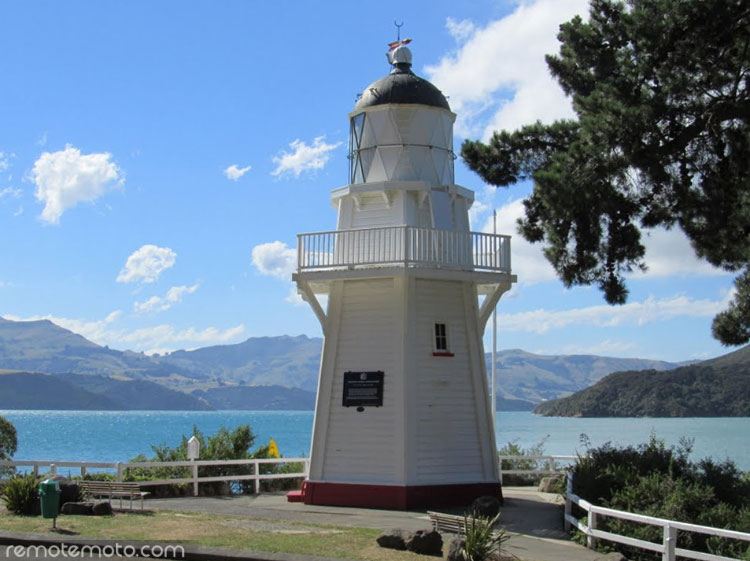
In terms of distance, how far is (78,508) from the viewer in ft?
54.4

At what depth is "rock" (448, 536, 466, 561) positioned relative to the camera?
12.6 m

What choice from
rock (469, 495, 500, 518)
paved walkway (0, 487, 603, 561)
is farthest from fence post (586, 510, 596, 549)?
rock (469, 495, 500, 518)

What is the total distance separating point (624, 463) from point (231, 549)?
7667 millimetres

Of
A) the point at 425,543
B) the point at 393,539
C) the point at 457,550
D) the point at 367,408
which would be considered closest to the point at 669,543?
the point at 457,550

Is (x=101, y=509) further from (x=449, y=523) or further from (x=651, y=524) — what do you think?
(x=651, y=524)

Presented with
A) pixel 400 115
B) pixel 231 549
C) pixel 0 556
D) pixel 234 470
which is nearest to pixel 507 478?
pixel 234 470

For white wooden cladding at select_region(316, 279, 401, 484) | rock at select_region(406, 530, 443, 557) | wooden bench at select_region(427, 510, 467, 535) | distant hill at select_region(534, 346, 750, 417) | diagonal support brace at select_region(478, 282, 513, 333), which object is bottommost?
→ rock at select_region(406, 530, 443, 557)

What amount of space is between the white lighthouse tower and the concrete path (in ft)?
2.67

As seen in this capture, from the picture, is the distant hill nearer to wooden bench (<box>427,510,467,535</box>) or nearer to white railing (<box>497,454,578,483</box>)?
white railing (<box>497,454,578,483</box>)

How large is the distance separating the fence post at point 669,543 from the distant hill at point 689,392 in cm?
11952

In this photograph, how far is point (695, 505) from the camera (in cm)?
1471

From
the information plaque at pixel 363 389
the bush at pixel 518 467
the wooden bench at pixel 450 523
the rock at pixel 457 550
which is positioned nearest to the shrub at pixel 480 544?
the rock at pixel 457 550

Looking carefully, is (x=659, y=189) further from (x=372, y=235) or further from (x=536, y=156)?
(x=372, y=235)

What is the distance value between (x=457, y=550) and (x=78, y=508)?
740 centimetres
